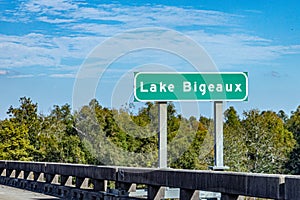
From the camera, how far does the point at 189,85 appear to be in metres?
14.3

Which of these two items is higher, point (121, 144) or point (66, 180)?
point (121, 144)

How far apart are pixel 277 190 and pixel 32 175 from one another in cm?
1345

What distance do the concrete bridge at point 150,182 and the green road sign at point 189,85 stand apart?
181 centimetres

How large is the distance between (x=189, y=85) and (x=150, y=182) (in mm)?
2735

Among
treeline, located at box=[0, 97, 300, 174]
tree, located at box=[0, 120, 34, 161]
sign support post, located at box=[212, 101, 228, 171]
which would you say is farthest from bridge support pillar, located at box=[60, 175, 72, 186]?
Result: tree, located at box=[0, 120, 34, 161]

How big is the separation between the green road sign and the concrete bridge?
181cm

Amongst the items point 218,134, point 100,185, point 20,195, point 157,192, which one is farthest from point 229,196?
Answer: point 20,195

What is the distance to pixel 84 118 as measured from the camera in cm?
6047

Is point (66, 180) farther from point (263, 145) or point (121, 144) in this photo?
point (263, 145)

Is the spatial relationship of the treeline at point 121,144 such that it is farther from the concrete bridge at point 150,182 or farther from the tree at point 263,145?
the concrete bridge at point 150,182

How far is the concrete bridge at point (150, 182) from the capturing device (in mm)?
9266

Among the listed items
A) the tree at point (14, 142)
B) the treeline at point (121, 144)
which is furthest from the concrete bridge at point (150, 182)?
the tree at point (14, 142)

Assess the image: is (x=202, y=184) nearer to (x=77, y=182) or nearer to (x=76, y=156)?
(x=77, y=182)

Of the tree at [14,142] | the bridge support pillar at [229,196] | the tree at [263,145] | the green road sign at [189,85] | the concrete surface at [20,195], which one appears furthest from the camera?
the tree at [263,145]
